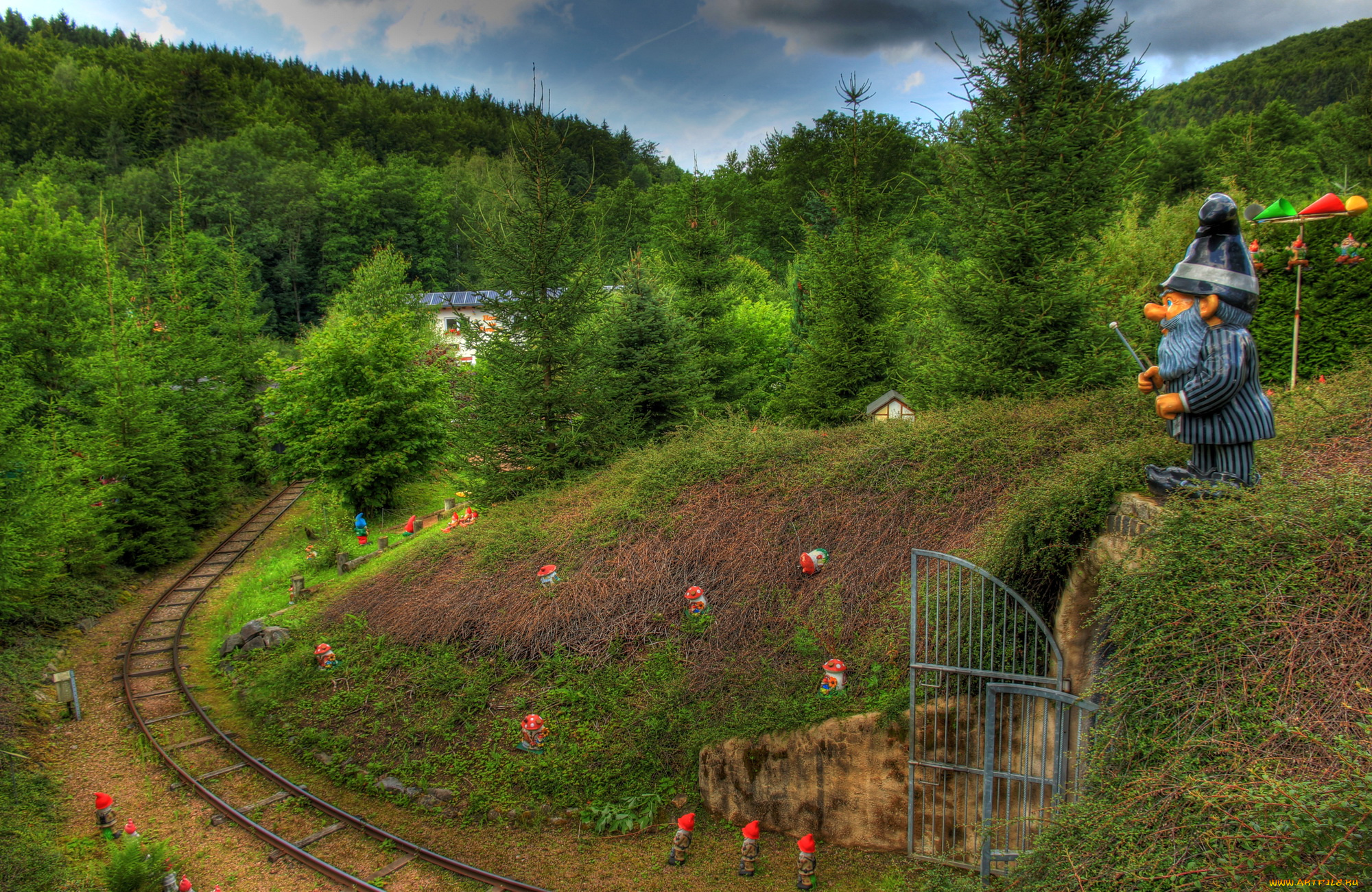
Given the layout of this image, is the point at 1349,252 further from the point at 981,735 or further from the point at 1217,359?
the point at 981,735

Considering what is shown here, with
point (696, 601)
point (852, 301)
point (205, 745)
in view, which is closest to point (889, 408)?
point (852, 301)

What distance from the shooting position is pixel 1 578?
41.7 ft

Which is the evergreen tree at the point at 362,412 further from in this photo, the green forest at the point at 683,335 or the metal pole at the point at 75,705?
the metal pole at the point at 75,705

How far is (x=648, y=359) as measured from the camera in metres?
17.1

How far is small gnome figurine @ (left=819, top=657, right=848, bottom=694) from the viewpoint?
8.45 meters

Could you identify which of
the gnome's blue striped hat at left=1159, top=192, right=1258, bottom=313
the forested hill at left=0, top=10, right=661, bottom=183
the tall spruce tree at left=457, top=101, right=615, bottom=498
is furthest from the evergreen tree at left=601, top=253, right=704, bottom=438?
the forested hill at left=0, top=10, right=661, bottom=183

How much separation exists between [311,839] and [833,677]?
7.17 meters

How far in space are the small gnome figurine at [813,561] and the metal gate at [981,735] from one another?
2.46 metres

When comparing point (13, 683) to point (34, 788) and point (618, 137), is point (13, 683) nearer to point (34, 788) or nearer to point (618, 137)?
point (34, 788)

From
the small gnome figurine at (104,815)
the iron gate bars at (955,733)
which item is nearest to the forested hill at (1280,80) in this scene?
the iron gate bars at (955,733)

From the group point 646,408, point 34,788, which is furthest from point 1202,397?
point 34,788

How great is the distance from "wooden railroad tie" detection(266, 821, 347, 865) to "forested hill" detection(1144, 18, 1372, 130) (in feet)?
183

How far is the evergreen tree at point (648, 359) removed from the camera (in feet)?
55.9

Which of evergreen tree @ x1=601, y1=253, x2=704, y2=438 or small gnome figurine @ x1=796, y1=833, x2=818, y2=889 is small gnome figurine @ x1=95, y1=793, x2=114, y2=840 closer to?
small gnome figurine @ x1=796, y1=833, x2=818, y2=889
